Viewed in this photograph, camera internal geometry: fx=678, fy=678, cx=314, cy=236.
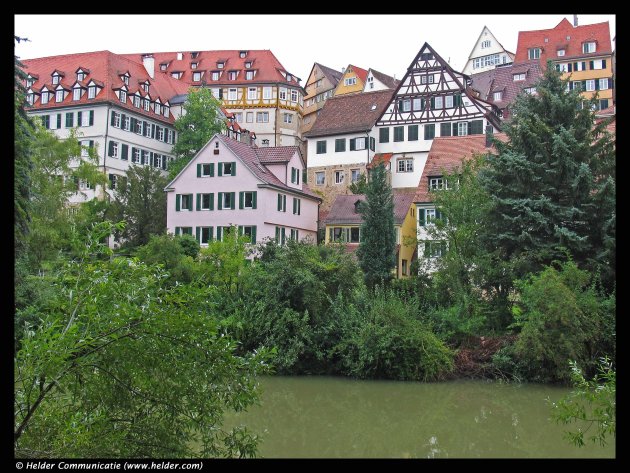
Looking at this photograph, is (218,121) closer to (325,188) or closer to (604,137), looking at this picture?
(325,188)

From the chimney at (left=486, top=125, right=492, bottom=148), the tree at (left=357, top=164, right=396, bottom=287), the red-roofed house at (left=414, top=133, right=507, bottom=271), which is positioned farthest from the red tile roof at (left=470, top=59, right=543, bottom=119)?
the tree at (left=357, top=164, right=396, bottom=287)

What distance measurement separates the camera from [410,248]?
4334cm

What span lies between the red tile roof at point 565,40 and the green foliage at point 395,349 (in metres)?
55.8

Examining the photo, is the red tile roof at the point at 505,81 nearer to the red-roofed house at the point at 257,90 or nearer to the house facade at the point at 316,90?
the house facade at the point at 316,90

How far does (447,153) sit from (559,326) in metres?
22.6

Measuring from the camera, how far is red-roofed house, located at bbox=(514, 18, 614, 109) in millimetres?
69438

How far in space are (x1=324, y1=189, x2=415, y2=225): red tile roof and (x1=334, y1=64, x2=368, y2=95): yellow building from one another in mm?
31009

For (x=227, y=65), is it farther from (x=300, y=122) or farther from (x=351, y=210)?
(x=351, y=210)

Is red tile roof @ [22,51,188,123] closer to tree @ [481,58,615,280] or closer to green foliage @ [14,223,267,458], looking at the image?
tree @ [481,58,615,280]

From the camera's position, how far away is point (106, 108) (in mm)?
55344

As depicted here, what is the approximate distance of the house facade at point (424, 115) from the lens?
49.6 m

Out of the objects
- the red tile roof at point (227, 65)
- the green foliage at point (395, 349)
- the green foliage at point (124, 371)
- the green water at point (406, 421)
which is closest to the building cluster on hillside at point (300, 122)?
the red tile roof at point (227, 65)

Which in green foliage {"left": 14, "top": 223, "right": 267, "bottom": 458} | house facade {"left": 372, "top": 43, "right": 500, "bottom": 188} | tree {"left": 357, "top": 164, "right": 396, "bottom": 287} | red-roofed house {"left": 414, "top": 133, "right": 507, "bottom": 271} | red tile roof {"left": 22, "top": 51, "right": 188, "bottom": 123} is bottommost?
green foliage {"left": 14, "top": 223, "right": 267, "bottom": 458}

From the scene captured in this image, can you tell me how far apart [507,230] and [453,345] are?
528 cm
